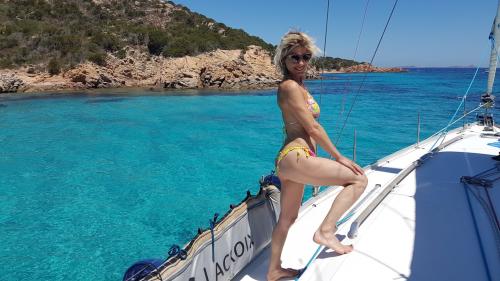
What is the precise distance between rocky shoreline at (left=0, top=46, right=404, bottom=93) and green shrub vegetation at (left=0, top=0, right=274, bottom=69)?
1.19 meters

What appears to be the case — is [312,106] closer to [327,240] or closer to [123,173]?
[327,240]

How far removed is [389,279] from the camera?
82.8 inches

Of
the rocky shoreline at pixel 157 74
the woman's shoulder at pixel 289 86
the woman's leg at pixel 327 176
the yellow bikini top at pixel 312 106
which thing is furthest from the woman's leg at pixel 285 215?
the rocky shoreline at pixel 157 74

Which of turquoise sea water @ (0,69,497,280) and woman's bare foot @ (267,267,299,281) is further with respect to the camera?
turquoise sea water @ (0,69,497,280)

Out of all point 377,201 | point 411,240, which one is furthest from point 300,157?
point 377,201

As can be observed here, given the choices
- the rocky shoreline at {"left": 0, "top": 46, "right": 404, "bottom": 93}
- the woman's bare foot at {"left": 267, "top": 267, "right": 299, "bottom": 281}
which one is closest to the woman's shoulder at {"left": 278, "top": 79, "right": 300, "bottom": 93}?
the woman's bare foot at {"left": 267, "top": 267, "right": 299, "bottom": 281}

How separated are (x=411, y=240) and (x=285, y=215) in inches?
41.9

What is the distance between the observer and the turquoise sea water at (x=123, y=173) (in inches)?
202

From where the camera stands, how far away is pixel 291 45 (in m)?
2.11

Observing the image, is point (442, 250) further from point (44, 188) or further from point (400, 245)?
point (44, 188)

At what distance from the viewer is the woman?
202cm

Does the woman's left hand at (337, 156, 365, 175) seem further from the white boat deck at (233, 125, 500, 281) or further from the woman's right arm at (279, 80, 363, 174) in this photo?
the white boat deck at (233, 125, 500, 281)

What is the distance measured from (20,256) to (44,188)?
3.15m

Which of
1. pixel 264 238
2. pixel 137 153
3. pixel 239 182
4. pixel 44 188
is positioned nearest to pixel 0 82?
pixel 137 153
